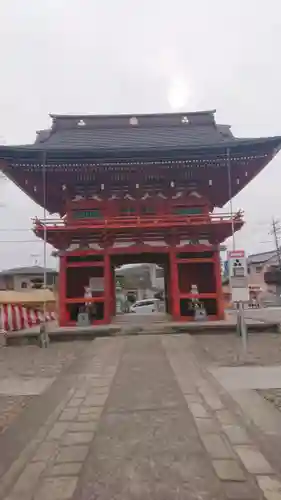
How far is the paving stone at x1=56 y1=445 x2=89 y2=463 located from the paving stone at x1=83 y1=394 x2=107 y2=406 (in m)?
1.75

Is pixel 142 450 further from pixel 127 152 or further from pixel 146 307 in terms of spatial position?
pixel 146 307

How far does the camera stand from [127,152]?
16.6 metres

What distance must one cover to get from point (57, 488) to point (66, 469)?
381 mm

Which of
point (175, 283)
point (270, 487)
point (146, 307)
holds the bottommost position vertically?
point (270, 487)

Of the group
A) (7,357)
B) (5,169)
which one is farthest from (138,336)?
(5,169)

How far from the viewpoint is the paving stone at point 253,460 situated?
12.4ft

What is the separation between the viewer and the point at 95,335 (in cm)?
1520

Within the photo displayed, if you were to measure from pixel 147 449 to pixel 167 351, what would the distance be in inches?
269

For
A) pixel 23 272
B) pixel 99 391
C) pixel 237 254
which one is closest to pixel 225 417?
pixel 99 391

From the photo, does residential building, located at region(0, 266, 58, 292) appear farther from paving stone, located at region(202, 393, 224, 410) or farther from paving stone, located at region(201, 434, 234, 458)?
paving stone, located at region(201, 434, 234, 458)

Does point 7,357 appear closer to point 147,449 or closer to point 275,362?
point 275,362

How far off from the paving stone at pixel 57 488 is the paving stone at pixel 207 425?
174cm

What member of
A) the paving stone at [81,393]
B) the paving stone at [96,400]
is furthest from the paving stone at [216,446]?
the paving stone at [81,393]

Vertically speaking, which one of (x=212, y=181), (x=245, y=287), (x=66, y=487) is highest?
(x=212, y=181)
